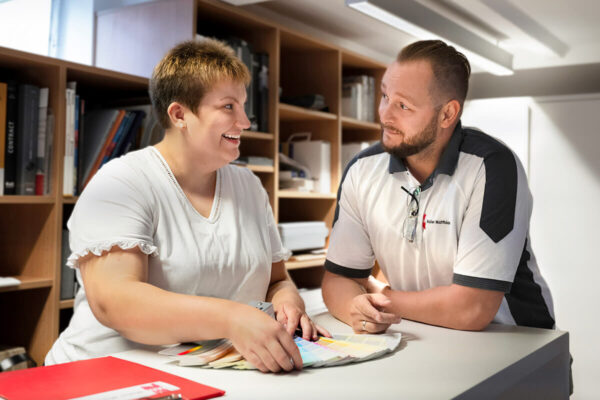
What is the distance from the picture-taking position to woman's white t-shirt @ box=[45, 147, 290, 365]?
4.14ft

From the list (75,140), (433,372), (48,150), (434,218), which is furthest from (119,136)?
→ (433,372)

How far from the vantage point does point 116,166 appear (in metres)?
1.37

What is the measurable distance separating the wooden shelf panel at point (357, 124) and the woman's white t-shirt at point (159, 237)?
2.33 meters

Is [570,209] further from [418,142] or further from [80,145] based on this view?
[80,145]

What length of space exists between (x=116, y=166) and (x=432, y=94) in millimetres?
835

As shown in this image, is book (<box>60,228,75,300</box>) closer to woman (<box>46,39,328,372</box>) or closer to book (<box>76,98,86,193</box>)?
book (<box>76,98,86,193</box>)

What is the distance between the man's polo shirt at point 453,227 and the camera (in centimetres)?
145

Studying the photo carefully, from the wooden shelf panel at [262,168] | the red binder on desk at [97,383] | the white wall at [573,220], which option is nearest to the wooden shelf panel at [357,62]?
the wooden shelf panel at [262,168]

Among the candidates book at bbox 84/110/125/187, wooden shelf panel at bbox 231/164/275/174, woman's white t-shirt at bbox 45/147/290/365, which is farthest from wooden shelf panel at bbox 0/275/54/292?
wooden shelf panel at bbox 231/164/275/174

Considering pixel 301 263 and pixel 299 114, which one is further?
pixel 299 114

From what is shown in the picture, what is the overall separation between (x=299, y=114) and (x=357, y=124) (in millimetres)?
604

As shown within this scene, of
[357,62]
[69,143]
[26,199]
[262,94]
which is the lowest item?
[26,199]

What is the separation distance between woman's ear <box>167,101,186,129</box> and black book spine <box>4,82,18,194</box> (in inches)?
37.1

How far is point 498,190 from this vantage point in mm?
1485
